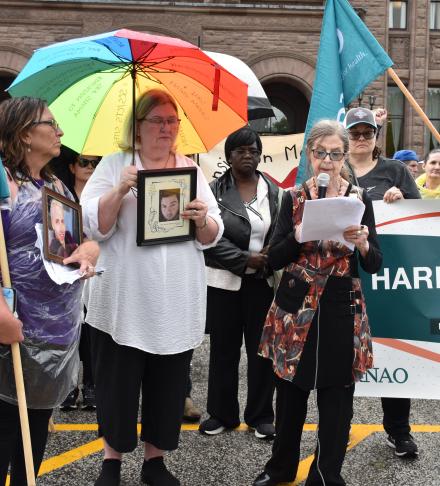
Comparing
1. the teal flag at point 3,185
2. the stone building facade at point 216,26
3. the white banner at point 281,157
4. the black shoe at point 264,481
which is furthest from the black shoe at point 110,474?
the stone building facade at point 216,26

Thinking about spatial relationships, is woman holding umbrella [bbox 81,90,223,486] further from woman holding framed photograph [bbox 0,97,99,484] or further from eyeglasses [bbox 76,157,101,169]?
eyeglasses [bbox 76,157,101,169]

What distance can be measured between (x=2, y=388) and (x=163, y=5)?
20.3m

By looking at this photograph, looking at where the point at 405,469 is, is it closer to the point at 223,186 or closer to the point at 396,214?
the point at 396,214

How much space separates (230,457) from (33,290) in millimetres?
1976

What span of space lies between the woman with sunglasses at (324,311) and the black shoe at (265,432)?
1023 mm

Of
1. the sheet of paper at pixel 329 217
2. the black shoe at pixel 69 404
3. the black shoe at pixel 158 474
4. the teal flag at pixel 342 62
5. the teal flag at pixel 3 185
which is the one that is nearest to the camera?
the teal flag at pixel 3 185

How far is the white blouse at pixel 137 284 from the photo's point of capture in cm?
325

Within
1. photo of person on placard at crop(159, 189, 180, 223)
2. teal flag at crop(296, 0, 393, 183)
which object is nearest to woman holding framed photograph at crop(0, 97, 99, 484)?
photo of person on placard at crop(159, 189, 180, 223)

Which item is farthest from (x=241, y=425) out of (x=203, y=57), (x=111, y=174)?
(x=203, y=57)

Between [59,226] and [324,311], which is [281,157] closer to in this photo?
[324,311]

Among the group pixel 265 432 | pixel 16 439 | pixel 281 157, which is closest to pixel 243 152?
pixel 265 432

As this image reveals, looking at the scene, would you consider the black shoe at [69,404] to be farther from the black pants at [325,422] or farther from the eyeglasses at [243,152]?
the eyeglasses at [243,152]

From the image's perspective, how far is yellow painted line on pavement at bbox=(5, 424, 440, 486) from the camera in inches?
155

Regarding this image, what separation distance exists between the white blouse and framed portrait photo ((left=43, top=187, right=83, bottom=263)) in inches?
11.8
